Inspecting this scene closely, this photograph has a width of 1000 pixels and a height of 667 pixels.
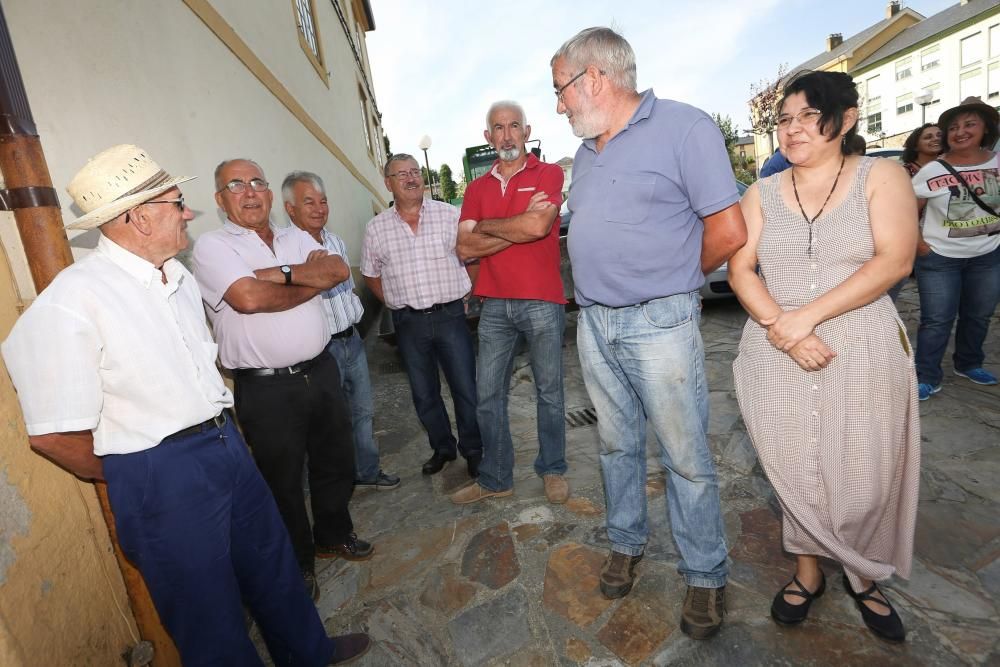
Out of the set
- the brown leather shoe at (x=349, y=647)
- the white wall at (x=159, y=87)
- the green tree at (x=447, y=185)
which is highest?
the green tree at (x=447, y=185)

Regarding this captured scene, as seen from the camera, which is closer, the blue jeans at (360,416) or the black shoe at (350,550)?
the black shoe at (350,550)

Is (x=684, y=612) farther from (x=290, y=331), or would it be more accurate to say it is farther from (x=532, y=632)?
(x=290, y=331)

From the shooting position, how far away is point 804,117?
75.2 inches

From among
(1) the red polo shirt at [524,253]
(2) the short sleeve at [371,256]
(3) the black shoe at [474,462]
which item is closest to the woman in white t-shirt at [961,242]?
(1) the red polo shirt at [524,253]

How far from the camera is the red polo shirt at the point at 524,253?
10.1ft

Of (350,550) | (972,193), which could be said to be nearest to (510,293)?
(350,550)

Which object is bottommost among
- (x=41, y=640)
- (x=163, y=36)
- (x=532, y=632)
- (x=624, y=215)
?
(x=532, y=632)

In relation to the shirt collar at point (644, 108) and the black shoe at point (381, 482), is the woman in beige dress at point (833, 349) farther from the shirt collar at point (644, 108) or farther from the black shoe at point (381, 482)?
the black shoe at point (381, 482)

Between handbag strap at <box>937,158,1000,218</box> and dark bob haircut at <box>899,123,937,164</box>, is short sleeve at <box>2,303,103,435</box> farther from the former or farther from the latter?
dark bob haircut at <box>899,123,937,164</box>

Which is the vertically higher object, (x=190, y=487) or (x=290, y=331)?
(x=290, y=331)

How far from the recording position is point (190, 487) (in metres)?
1.72

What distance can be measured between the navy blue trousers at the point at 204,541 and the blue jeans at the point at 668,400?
1.46 m

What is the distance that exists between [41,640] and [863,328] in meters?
2.84

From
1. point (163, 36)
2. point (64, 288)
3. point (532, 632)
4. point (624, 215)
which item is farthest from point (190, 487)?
point (163, 36)
